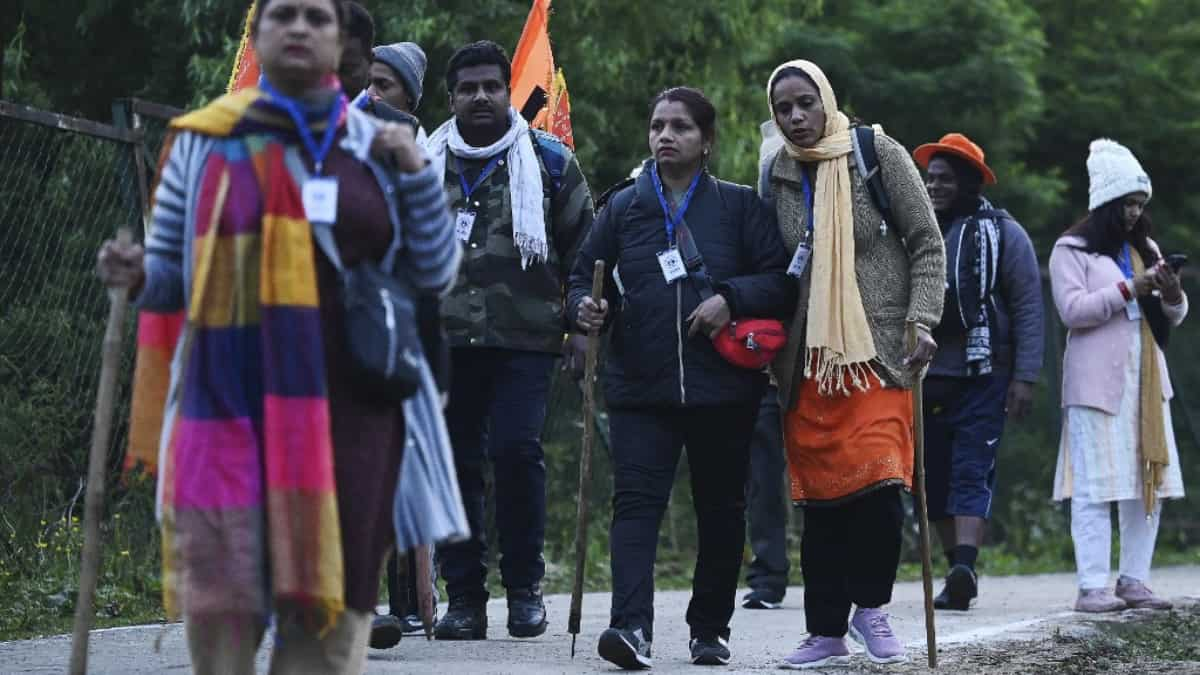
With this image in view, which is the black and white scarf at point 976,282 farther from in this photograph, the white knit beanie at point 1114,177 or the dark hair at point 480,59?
the dark hair at point 480,59

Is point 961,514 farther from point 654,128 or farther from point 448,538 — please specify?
point 448,538

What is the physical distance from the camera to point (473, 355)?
26.0 ft

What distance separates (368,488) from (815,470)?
3.02 meters

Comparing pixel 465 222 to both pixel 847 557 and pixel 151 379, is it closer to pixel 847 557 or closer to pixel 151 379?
pixel 847 557

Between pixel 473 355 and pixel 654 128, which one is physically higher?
pixel 654 128

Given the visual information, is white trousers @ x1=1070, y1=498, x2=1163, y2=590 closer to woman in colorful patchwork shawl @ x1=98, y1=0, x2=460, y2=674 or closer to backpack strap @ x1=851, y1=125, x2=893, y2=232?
backpack strap @ x1=851, y1=125, x2=893, y2=232

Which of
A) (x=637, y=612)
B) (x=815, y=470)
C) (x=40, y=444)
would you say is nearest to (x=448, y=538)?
(x=637, y=612)

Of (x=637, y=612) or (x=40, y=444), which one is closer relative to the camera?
(x=637, y=612)

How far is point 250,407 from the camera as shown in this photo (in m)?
4.49

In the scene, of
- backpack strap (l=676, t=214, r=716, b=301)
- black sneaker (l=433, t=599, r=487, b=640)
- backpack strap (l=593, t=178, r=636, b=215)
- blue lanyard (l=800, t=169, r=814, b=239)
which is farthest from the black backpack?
black sneaker (l=433, t=599, r=487, b=640)

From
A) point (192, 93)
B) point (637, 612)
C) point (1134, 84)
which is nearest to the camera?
point (637, 612)

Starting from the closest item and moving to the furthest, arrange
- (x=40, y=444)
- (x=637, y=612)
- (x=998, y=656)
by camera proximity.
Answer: (x=637, y=612), (x=998, y=656), (x=40, y=444)

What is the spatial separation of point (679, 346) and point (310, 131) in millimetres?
2674

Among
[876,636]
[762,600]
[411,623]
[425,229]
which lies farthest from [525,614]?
[425,229]
